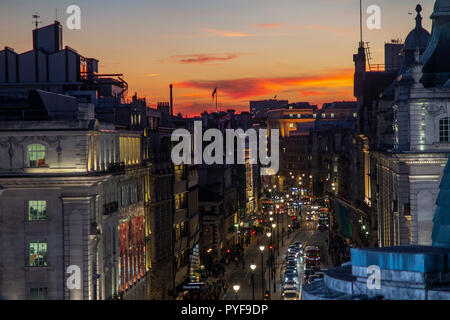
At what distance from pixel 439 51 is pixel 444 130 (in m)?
8.49

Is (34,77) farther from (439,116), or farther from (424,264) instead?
(424,264)

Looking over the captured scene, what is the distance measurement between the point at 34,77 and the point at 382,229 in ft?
103

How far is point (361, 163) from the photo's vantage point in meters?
129

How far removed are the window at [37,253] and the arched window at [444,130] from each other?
23926 mm

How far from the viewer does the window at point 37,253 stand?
55.4 metres

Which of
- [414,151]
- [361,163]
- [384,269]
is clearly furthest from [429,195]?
[361,163]

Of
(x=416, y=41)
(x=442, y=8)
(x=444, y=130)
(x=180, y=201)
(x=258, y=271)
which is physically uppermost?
(x=442, y=8)

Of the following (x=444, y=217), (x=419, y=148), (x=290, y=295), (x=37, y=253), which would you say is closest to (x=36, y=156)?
(x=37, y=253)

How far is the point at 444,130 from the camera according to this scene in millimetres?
58406

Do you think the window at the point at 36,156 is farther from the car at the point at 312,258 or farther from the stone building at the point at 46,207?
the car at the point at 312,258

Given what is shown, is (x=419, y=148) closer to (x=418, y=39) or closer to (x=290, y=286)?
(x=290, y=286)

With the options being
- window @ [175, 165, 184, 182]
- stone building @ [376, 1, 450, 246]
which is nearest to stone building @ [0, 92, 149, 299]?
stone building @ [376, 1, 450, 246]

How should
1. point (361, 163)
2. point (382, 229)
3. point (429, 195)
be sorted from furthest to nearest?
point (361, 163)
point (382, 229)
point (429, 195)

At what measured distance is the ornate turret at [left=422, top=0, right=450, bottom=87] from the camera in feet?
208
